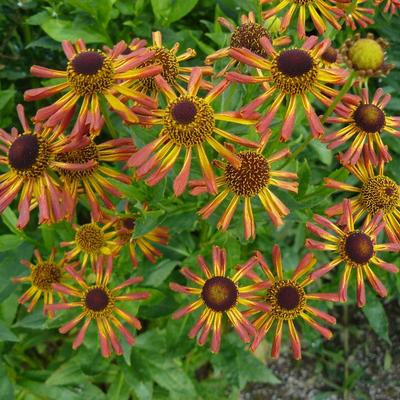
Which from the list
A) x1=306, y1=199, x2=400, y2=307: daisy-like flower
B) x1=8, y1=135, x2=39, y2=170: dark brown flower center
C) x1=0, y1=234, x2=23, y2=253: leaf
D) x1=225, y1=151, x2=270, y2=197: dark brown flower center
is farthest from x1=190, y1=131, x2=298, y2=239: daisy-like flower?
x1=0, y1=234, x2=23, y2=253: leaf

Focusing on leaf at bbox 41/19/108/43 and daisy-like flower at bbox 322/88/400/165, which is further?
leaf at bbox 41/19/108/43

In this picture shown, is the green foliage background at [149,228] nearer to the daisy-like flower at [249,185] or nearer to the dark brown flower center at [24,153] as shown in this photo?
the daisy-like flower at [249,185]

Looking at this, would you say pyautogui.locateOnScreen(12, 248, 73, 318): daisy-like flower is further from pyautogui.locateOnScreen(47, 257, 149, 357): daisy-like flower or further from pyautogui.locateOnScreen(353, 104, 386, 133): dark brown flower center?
pyautogui.locateOnScreen(353, 104, 386, 133): dark brown flower center

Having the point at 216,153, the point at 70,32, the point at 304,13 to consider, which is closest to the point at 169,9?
the point at 70,32

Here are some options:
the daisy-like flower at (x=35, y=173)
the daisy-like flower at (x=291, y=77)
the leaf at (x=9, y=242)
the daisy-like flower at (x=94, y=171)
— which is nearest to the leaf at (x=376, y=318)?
the daisy-like flower at (x=291, y=77)

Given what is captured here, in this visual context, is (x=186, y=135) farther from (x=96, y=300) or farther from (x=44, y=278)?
(x=44, y=278)

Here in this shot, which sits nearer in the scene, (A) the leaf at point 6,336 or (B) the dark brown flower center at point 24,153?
(B) the dark brown flower center at point 24,153

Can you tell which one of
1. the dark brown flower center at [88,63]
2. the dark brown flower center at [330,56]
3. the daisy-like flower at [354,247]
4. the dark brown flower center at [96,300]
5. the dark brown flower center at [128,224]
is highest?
the dark brown flower center at [88,63]
